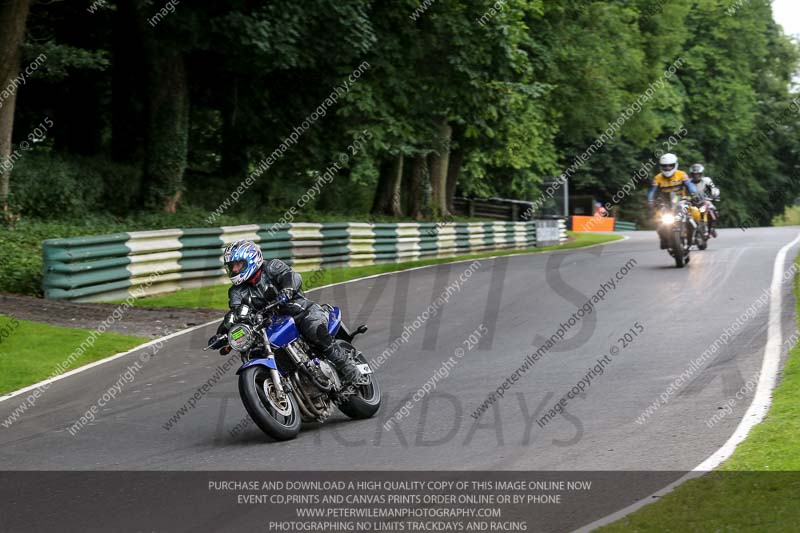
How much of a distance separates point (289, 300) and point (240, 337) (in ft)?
2.22

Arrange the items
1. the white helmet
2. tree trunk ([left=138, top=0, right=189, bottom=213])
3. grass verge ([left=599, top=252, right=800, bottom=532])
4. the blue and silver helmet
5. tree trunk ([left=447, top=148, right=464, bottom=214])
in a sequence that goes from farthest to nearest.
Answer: tree trunk ([left=447, top=148, right=464, bottom=214]), tree trunk ([left=138, top=0, right=189, bottom=213]), the white helmet, the blue and silver helmet, grass verge ([left=599, top=252, right=800, bottom=532])

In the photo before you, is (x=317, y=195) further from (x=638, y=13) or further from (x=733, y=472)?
(x=733, y=472)

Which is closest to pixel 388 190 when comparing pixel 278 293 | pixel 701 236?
pixel 701 236

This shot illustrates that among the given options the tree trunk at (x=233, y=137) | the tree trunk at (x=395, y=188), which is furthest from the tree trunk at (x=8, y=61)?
the tree trunk at (x=395, y=188)

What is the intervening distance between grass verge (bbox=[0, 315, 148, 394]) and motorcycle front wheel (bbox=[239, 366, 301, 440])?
14.1 ft

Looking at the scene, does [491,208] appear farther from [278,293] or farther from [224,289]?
[278,293]

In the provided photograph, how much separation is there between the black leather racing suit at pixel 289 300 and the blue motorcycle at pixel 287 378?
79mm

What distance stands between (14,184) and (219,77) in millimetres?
9114

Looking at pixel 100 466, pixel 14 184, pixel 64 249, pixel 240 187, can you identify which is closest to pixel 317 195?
pixel 240 187

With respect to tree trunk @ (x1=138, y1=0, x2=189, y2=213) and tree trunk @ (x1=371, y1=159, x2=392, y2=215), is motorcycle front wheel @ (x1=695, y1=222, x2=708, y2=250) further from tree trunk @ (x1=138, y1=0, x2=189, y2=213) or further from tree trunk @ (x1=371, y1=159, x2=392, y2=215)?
tree trunk @ (x1=371, y1=159, x2=392, y2=215)

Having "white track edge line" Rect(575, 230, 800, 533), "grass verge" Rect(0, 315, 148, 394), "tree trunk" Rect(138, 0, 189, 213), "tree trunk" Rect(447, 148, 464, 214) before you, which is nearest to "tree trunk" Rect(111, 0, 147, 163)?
"tree trunk" Rect(138, 0, 189, 213)

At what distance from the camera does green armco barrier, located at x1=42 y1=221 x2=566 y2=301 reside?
16.3m

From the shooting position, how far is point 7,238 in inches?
748

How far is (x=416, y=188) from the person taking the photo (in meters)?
37.6
